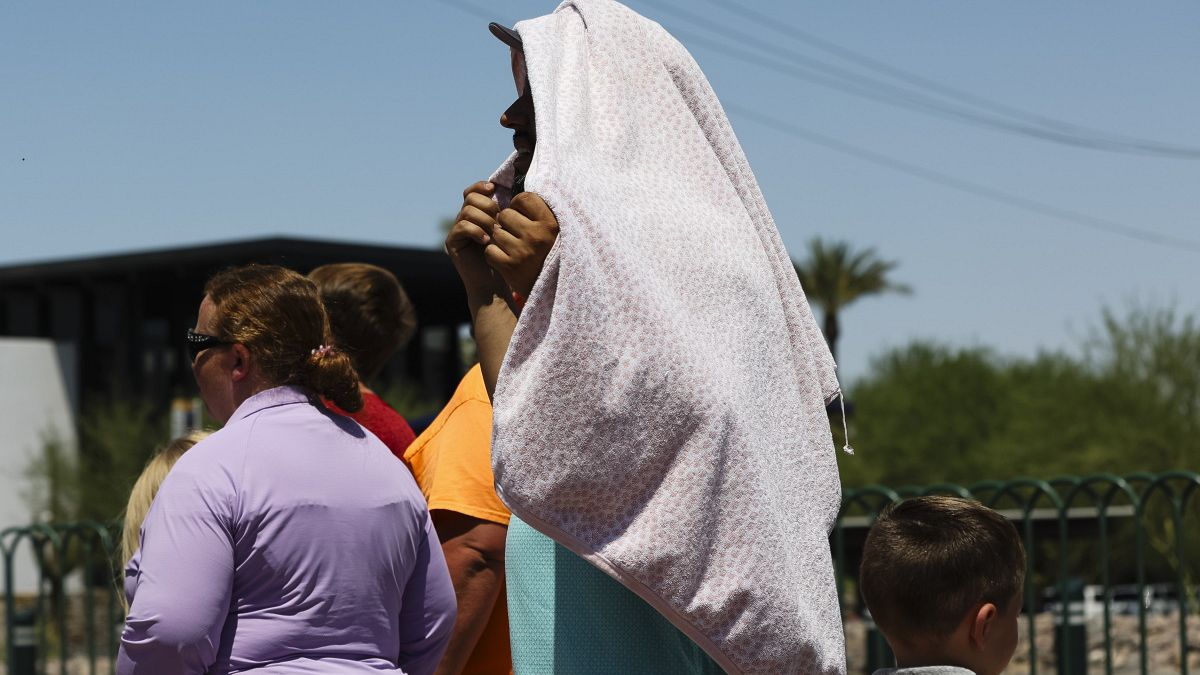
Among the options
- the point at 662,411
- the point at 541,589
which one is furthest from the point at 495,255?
the point at 541,589

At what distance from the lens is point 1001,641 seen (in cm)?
247

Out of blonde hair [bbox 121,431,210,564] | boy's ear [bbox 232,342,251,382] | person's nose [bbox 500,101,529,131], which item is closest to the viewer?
person's nose [bbox 500,101,529,131]

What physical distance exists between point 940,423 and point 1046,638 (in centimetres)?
3136

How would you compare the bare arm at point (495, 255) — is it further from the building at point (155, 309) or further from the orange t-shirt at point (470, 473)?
the building at point (155, 309)

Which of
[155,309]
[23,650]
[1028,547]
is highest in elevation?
[1028,547]

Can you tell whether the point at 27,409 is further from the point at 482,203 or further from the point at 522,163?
the point at 482,203

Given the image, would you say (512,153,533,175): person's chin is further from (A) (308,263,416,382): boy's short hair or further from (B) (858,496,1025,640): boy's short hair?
(A) (308,263,416,382): boy's short hair

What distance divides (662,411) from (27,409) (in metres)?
33.8

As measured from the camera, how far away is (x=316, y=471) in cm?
244

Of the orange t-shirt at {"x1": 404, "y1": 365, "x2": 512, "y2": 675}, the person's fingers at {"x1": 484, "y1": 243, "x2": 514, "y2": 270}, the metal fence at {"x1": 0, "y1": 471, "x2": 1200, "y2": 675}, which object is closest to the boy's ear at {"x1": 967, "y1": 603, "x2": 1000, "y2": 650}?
the orange t-shirt at {"x1": 404, "y1": 365, "x2": 512, "y2": 675}

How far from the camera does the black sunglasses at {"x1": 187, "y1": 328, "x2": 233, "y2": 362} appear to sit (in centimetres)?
260

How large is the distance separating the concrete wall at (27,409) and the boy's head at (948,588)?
30451 millimetres

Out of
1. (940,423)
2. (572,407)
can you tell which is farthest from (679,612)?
(940,423)

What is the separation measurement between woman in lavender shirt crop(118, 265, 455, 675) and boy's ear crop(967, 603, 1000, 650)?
89 centimetres
